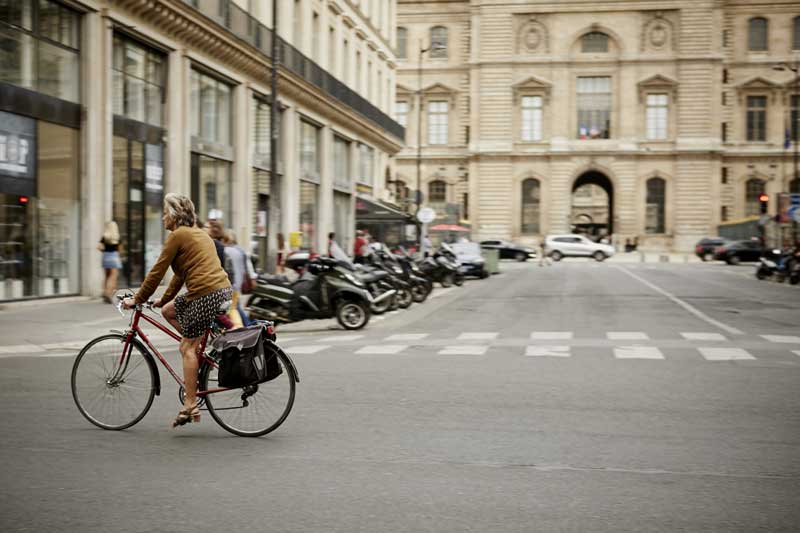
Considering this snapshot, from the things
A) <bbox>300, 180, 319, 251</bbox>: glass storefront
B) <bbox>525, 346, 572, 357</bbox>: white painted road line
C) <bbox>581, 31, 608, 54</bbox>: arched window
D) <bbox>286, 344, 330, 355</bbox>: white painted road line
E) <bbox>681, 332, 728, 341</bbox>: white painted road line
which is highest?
<bbox>581, 31, 608, 54</bbox>: arched window

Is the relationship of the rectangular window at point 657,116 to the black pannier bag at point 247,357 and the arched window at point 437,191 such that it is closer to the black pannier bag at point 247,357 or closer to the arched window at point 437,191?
the arched window at point 437,191

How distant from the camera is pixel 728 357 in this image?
42.0 ft

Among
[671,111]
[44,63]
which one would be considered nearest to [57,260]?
[44,63]

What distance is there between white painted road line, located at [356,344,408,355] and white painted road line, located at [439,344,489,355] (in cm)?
64

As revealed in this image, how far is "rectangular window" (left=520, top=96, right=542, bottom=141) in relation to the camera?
78594 millimetres

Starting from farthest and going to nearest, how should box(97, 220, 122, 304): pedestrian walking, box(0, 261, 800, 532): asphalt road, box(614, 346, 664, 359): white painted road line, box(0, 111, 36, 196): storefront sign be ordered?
box(97, 220, 122, 304): pedestrian walking → box(0, 111, 36, 196): storefront sign → box(614, 346, 664, 359): white painted road line → box(0, 261, 800, 532): asphalt road

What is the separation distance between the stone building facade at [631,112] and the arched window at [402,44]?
6079 millimetres

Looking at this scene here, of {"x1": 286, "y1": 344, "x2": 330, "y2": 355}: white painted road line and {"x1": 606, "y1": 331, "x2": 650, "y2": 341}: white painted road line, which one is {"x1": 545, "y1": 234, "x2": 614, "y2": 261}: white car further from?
{"x1": 286, "y1": 344, "x2": 330, "y2": 355}: white painted road line

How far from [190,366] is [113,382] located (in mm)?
740

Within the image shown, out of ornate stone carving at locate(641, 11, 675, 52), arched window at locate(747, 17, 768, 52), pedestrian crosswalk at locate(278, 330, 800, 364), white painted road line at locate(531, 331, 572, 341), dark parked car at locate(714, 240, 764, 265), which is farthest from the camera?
arched window at locate(747, 17, 768, 52)

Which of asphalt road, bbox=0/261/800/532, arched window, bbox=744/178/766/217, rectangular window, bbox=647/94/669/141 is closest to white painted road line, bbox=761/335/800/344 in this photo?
asphalt road, bbox=0/261/800/532

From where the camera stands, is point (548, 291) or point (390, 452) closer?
point (390, 452)

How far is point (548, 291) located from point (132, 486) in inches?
984

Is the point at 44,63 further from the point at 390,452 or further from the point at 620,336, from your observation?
the point at 390,452
